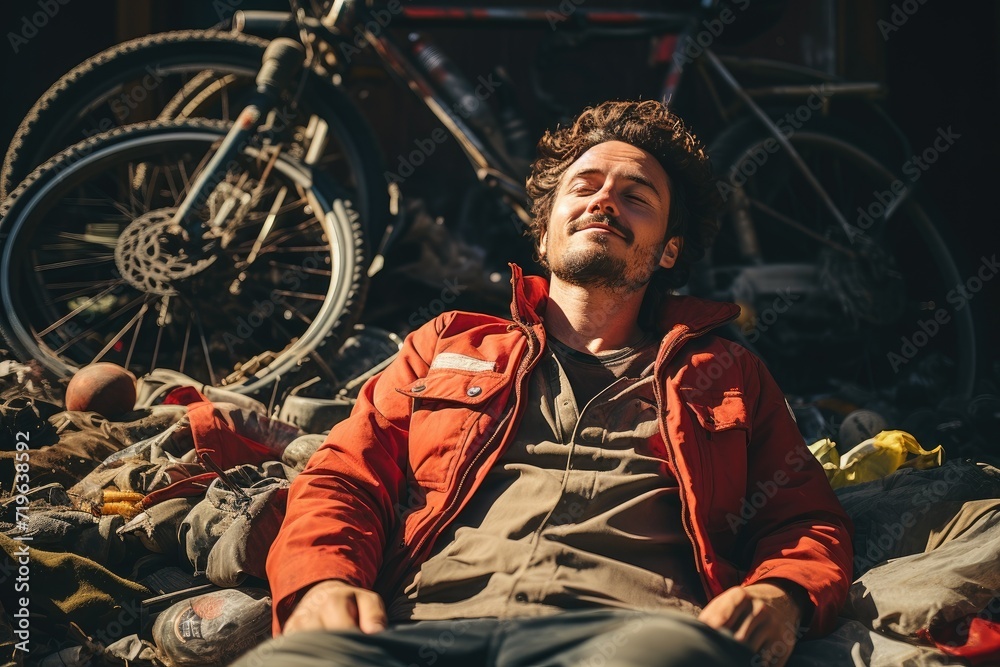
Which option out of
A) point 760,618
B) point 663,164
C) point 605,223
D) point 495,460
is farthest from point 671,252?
point 760,618

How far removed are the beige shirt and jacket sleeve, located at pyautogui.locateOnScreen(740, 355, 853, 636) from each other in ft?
0.62

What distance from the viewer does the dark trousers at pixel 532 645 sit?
1.62 metres

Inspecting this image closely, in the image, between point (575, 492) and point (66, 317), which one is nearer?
point (575, 492)

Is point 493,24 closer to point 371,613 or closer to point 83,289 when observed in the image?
point 83,289

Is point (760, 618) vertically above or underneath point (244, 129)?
underneath

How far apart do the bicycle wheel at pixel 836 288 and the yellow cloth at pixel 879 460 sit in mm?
1351

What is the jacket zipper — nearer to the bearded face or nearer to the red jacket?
the red jacket

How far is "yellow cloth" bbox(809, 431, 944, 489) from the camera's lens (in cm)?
289

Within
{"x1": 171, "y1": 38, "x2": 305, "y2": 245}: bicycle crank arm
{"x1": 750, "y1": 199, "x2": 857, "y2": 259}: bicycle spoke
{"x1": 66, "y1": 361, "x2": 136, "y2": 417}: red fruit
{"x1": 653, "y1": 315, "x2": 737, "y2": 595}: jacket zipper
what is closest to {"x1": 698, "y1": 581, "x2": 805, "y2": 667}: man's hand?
{"x1": 653, "y1": 315, "x2": 737, "y2": 595}: jacket zipper

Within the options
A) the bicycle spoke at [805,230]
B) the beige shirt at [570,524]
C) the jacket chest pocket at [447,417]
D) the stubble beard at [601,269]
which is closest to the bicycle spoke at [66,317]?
the jacket chest pocket at [447,417]

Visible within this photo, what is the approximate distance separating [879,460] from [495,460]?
1.33 meters

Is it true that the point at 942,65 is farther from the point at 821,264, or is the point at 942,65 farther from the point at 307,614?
the point at 307,614

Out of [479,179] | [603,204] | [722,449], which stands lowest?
[722,449]

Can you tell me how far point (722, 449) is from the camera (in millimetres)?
2252
